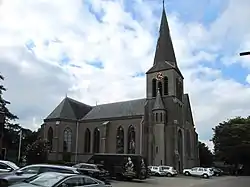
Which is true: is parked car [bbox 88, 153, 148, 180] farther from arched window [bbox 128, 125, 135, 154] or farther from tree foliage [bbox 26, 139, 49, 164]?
arched window [bbox 128, 125, 135, 154]

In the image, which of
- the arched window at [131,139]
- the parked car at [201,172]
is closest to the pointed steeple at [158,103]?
the arched window at [131,139]

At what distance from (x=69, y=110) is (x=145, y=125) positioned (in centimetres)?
1764

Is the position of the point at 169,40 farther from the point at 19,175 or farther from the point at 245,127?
the point at 19,175

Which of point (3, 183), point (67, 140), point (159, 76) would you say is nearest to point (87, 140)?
point (67, 140)

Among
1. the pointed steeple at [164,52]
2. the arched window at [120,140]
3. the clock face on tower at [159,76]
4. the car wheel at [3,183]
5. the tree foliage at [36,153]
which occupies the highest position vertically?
the pointed steeple at [164,52]

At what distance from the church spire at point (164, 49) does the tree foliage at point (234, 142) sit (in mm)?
18576

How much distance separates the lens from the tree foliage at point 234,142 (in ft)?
213

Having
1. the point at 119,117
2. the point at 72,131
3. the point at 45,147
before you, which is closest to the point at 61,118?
the point at 72,131

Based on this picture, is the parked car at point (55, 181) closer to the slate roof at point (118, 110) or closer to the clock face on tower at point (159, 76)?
the slate roof at point (118, 110)

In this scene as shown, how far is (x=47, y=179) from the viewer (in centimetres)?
1104

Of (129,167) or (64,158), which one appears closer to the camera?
(129,167)

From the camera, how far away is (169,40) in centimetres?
6291

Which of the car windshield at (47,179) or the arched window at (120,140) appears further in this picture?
the arched window at (120,140)

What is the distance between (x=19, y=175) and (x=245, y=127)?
192ft
